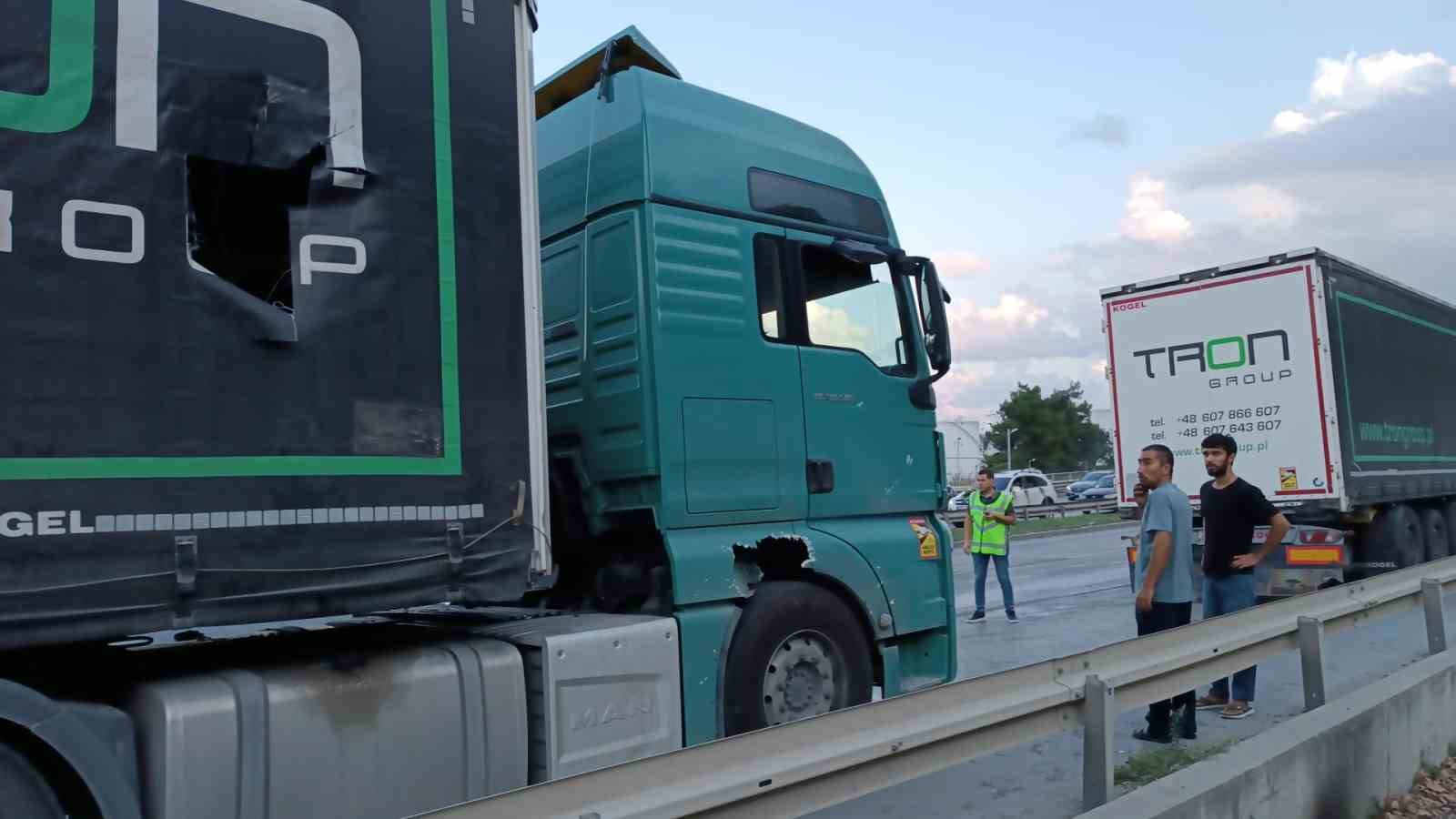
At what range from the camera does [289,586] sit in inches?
130

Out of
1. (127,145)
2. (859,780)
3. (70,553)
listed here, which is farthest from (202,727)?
(859,780)

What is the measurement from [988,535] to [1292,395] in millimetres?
3318

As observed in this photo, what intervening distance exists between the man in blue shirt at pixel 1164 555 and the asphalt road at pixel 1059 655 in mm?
551

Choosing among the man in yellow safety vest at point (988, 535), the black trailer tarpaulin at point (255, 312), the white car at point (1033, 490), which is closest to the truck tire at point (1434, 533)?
the man in yellow safety vest at point (988, 535)

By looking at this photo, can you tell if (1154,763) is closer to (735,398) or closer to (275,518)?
(735,398)

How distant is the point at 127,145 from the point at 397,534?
1.39 m

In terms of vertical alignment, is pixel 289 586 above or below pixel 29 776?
above

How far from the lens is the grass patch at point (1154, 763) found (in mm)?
5000

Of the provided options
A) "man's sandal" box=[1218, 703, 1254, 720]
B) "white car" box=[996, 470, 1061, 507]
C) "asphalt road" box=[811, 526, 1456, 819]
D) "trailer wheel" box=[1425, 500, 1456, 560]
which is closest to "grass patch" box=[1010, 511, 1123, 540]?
"white car" box=[996, 470, 1061, 507]

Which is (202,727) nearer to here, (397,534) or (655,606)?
(397,534)

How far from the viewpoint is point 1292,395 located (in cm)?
1102

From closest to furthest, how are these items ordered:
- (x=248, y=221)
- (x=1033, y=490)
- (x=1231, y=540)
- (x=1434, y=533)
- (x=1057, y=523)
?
(x=248, y=221) → (x=1231, y=540) → (x=1434, y=533) → (x=1057, y=523) → (x=1033, y=490)

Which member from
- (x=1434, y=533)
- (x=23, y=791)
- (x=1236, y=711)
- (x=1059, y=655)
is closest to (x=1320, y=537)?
(x=1434, y=533)

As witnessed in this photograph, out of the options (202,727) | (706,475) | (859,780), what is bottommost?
(859,780)
